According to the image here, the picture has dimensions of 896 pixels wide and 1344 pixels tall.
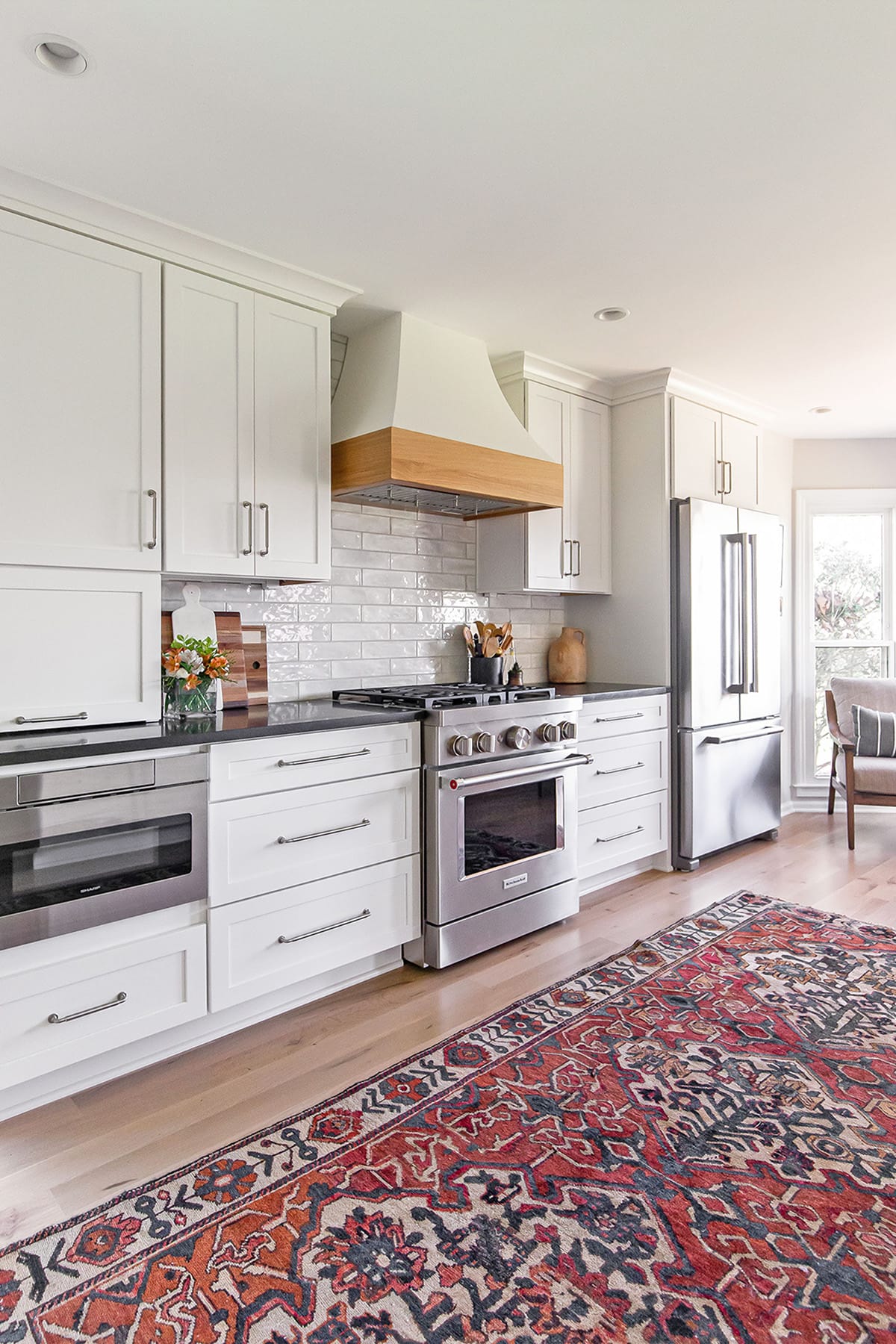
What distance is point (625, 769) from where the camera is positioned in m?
3.86

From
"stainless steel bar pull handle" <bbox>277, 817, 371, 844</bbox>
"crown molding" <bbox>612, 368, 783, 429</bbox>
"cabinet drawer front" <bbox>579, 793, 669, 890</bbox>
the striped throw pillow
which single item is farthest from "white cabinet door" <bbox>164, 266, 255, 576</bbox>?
the striped throw pillow

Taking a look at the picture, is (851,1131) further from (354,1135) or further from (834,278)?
(834,278)

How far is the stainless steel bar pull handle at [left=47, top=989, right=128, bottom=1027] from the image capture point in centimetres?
207

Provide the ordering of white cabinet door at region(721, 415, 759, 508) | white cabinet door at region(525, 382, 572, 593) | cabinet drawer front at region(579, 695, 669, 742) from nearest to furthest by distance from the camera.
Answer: cabinet drawer front at region(579, 695, 669, 742), white cabinet door at region(525, 382, 572, 593), white cabinet door at region(721, 415, 759, 508)

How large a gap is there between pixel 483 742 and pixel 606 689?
110cm

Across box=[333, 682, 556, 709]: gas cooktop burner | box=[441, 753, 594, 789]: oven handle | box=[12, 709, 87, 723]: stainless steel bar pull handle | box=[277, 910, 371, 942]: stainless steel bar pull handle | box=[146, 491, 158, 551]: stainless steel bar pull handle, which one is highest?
box=[146, 491, 158, 551]: stainless steel bar pull handle

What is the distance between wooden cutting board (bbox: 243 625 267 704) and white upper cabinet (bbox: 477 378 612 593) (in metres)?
1.26

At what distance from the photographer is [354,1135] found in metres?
1.98

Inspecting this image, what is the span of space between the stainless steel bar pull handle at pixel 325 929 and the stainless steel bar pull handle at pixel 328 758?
53 centimetres

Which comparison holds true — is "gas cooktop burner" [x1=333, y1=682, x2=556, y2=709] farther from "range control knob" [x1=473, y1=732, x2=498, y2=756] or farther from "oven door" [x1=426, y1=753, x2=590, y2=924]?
"oven door" [x1=426, y1=753, x2=590, y2=924]

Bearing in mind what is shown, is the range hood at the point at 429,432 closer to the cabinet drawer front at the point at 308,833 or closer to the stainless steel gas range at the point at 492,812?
the stainless steel gas range at the point at 492,812

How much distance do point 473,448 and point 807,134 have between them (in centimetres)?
148

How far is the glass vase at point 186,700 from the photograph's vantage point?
270cm

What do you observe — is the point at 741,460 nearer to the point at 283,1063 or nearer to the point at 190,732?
the point at 190,732
